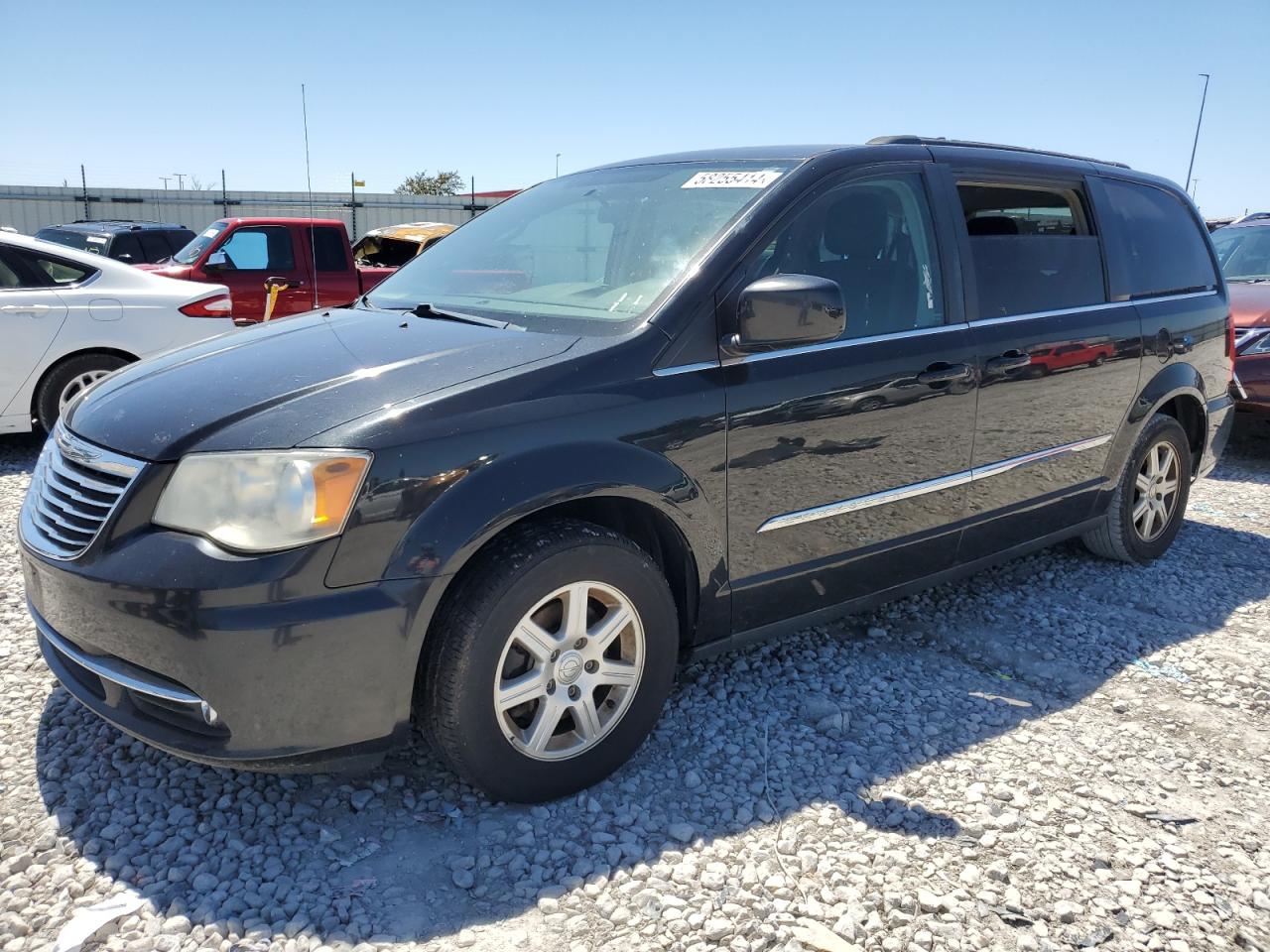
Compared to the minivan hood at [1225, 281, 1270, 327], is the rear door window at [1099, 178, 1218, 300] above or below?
above

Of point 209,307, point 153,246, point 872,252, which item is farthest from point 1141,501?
point 153,246

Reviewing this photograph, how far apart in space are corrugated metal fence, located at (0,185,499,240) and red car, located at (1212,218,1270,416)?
17.0 meters

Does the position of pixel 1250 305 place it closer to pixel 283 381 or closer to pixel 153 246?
pixel 283 381

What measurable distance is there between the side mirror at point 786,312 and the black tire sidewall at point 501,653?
733 mm

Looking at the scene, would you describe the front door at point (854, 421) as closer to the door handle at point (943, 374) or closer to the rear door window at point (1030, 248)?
the door handle at point (943, 374)

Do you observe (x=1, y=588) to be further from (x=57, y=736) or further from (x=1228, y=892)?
(x=1228, y=892)

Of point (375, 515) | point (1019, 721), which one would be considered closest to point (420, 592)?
point (375, 515)

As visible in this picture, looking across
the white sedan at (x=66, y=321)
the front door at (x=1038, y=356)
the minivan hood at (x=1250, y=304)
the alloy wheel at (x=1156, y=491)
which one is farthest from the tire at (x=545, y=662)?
the minivan hood at (x=1250, y=304)

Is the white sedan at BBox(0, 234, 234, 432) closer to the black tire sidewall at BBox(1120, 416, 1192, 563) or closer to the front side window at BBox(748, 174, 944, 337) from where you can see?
the front side window at BBox(748, 174, 944, 337)

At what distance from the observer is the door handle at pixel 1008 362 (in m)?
3.66

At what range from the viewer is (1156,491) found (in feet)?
16.1

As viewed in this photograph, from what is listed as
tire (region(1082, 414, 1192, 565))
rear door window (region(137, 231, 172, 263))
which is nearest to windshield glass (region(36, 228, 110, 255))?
rear door window (region(137, 231, 172, 263))

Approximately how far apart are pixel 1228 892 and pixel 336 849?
89.5 inches

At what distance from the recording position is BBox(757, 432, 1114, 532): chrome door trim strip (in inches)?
124
